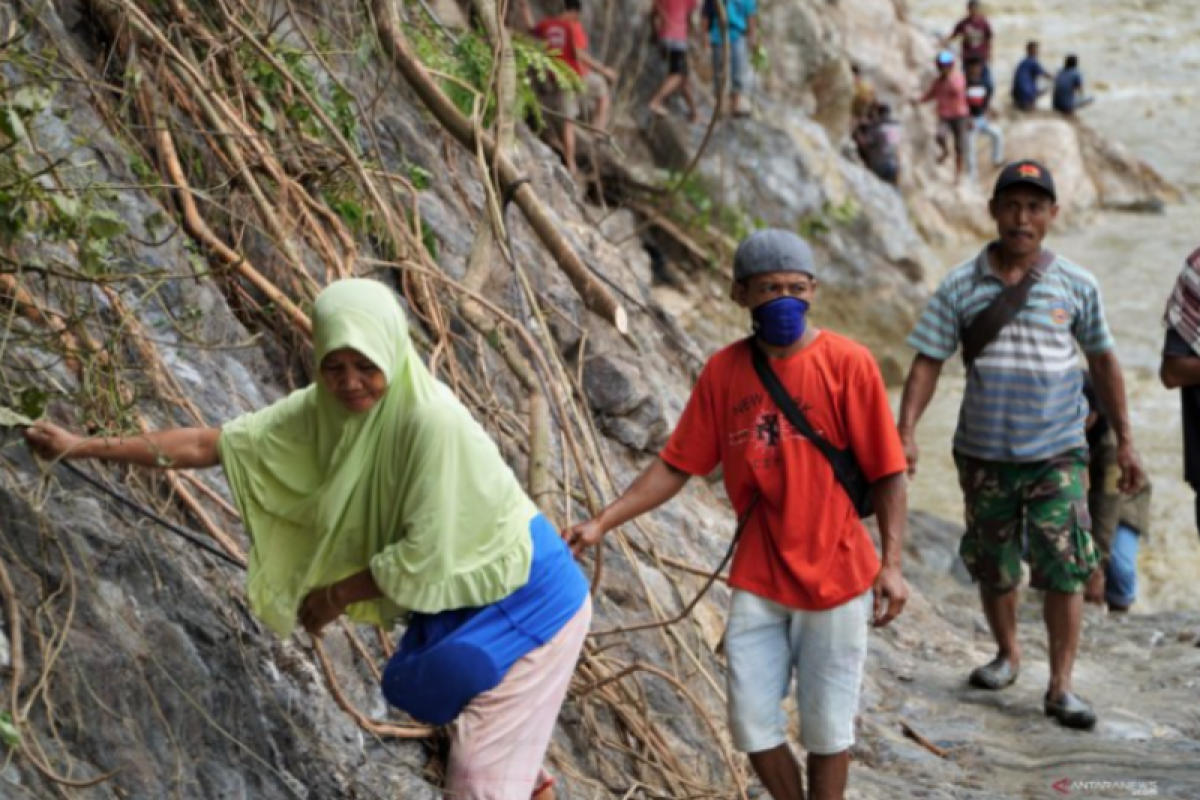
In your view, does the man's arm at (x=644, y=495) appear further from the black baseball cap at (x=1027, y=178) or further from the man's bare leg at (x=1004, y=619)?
the man's bare leg at (x=1004, y=619)

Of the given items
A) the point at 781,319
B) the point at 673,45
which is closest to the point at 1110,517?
the point at 781,319

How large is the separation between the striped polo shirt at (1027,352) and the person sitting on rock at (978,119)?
16.4 metres

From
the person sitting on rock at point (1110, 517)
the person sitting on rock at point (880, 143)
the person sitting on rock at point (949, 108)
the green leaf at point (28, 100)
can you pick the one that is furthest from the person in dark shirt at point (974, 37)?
the green leaf at point (28, 100)

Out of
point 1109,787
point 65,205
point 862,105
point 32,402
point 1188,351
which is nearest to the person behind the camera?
point 32,402

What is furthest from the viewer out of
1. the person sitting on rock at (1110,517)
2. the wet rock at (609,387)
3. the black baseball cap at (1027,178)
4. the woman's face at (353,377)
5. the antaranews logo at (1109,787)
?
the person sitting on rock at (1110,517)

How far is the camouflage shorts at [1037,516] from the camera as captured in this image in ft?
20.1

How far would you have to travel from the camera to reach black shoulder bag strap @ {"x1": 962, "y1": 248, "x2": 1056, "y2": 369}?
5992 mm

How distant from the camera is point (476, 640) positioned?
11.8 feet

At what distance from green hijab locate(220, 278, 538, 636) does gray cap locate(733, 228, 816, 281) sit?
1074 millimetres

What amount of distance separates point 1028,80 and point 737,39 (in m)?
9.71

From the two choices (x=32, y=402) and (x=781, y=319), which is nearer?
(x=32, y=402)

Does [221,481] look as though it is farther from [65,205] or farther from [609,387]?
[609,387]

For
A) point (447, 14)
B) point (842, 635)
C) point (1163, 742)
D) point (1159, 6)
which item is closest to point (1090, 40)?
point (1159, 6)

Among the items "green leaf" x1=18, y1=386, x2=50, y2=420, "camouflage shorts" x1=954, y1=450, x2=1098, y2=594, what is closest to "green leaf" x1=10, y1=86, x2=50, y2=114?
"green leaf" x1=18, y1=386, x2=50, y2=420
